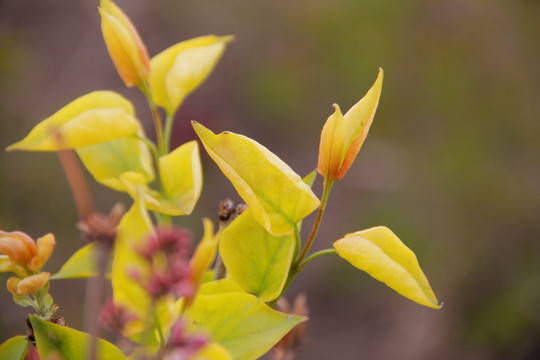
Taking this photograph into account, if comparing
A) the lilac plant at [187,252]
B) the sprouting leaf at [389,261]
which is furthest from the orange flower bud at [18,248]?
the sprouting leaf at [389,261]

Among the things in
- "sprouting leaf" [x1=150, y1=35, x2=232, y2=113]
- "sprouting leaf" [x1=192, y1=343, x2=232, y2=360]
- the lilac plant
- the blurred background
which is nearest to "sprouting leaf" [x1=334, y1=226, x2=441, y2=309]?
the lilac plant

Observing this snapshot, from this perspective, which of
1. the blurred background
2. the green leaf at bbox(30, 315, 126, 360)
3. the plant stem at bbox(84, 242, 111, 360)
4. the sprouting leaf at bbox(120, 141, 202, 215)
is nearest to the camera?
the plant stem at bbox(84, 242, 111, 360)

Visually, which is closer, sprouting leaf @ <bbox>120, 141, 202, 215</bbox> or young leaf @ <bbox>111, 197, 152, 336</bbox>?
young leaf @ <bbox>111, 197, 152, 336</bbox>

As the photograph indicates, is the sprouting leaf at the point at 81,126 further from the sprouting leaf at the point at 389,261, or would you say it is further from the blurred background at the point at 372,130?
the blurred background at the point at 372,130

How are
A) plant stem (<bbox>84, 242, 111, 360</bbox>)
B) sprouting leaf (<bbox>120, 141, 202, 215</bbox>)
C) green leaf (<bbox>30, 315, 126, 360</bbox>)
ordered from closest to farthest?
plant stem (<bbox>84, 242, 111, 360</bbox>) → green leaf (<bbox>30, 315, 126, 360</bbox>) → sprouting leaf (<bbox>120, 141, 202, 215</bbox>)

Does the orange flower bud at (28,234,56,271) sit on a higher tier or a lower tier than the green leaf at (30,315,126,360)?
higher

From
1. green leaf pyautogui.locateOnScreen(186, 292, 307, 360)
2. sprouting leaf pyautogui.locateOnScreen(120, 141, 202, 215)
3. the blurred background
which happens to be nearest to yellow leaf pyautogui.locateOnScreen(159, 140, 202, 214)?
sprouting leaf pyautogui.locateOnScreen(120, 141, 202, 215)

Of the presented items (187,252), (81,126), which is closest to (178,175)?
(81,126)

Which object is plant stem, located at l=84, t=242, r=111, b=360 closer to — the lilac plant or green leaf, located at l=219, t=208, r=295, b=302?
the lilac plant

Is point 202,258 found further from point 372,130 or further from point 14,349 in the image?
point 372,130

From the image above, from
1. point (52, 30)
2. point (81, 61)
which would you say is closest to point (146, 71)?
point (81, 61)
